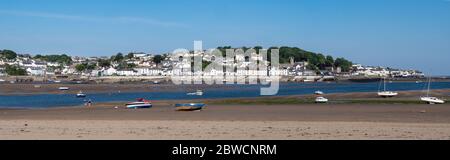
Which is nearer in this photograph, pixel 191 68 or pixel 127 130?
pixel 127 130
